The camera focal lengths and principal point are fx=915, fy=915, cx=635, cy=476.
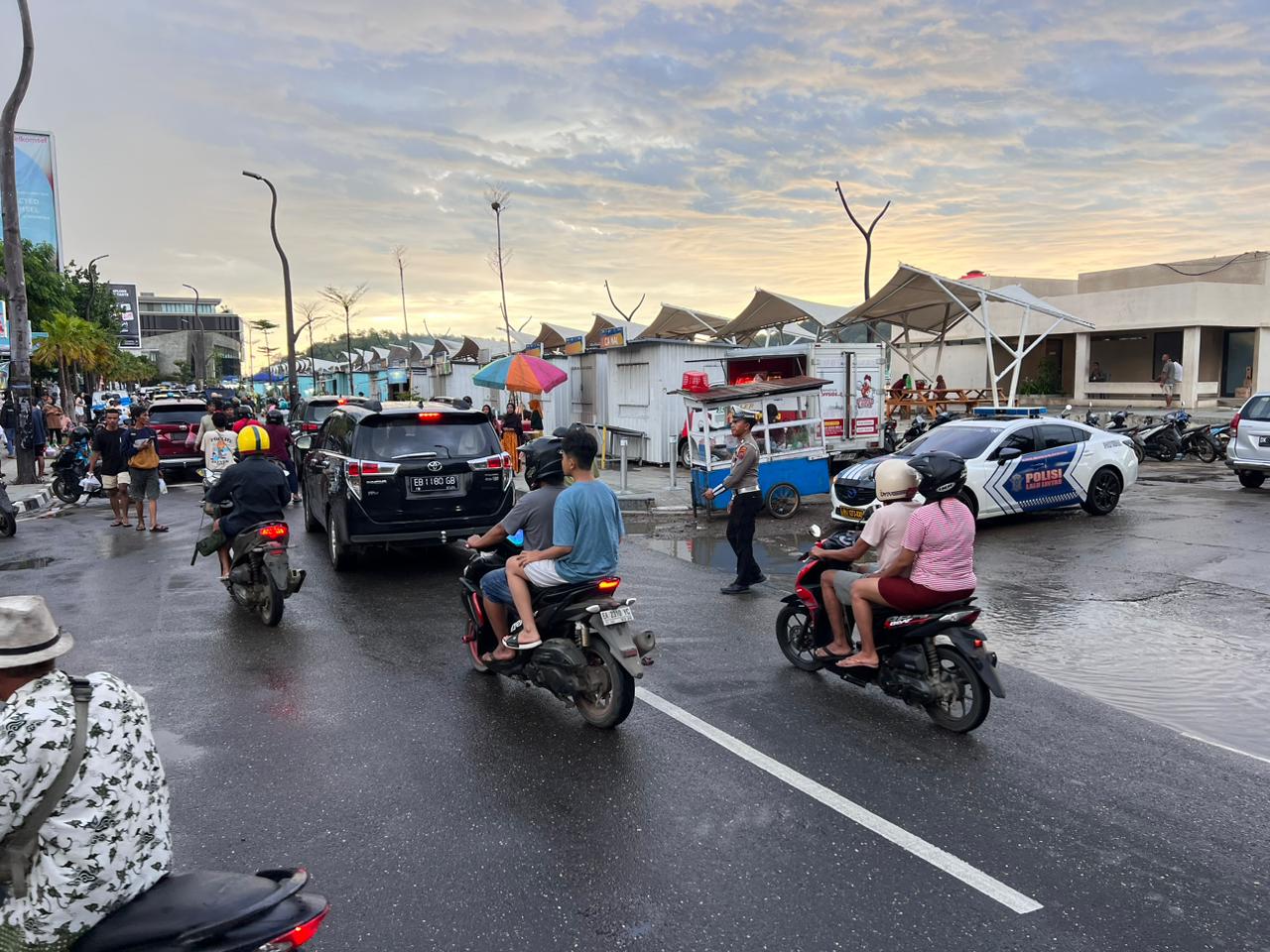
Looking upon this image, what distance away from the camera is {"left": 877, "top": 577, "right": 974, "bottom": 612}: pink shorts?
17.6ft

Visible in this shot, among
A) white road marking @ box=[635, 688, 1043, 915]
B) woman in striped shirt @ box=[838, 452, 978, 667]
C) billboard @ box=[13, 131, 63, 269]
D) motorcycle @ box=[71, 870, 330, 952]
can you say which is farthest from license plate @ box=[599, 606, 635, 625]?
billboard @ box=[13, 131, 63, 269]

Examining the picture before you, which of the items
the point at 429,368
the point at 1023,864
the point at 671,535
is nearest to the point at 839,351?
the point at 671,535

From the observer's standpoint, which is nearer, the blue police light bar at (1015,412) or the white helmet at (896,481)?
the white helmet at (896,481)

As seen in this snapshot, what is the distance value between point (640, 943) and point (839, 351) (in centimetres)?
1676

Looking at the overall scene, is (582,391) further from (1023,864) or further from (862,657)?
(1023,864)

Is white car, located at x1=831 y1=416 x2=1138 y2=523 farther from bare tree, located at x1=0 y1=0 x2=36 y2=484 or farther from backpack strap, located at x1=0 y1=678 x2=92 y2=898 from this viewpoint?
bare tree, located at x1=0 y1=0 x2=36 y2=484

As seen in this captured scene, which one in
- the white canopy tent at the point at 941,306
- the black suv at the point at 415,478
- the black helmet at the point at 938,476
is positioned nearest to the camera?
the black helmet at the point at 938,476

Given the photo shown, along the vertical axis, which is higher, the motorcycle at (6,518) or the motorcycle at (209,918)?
the motorcycle at (209,918)

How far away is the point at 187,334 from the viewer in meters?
120

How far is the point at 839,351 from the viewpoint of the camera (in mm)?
18906

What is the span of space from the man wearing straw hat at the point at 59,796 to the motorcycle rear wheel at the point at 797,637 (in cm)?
471

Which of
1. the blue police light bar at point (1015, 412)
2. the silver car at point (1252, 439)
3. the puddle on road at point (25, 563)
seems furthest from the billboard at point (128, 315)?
the silver car at point (1252, 439)

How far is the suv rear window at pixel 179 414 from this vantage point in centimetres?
1955

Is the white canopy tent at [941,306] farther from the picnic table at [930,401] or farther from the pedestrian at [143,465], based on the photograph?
the pedestrian at [143,465]
